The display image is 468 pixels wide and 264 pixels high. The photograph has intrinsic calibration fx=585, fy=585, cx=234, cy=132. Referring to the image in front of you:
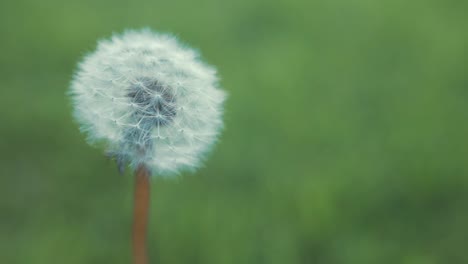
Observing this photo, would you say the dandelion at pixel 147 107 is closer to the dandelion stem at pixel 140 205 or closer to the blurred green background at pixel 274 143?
the dandelion stem at pixel 140 205

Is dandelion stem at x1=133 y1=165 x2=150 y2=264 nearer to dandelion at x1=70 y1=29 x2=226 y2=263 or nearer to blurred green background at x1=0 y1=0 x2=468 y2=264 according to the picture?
dandelion at x1=70 y1=29 x2=226 y2=263

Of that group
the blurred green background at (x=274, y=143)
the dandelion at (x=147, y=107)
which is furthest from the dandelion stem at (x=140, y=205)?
the blurred green background at (x=274, y=143)

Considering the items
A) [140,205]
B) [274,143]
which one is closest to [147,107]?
[140,205]

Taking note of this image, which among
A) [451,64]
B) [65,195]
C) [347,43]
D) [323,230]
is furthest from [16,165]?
[451,64]

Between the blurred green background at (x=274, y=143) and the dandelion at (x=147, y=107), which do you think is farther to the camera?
the blurred green background at (x=274, y=143)

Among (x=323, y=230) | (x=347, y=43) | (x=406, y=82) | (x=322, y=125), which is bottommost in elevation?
(x=323, y=230)

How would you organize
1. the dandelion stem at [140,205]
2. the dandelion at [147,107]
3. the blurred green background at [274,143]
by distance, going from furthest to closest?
the blurred green background at [274,143], the dandelion at [147,107], the dandelion stem at [140,205]

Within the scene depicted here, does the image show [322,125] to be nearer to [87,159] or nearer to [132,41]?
[87,159]

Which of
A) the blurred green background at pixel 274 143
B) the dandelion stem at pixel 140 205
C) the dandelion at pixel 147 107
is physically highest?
the blurred green background at pixel 274 143
